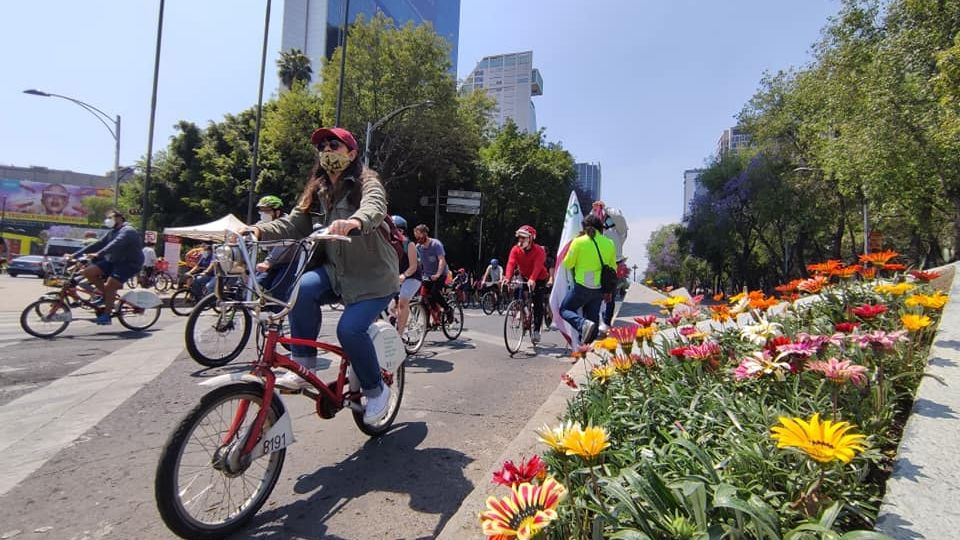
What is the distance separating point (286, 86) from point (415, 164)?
24.7 m

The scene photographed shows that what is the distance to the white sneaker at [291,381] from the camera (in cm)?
237

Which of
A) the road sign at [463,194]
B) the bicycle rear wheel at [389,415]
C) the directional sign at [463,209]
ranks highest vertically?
the road sign at [463,194]

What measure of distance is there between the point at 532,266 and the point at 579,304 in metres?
1.71

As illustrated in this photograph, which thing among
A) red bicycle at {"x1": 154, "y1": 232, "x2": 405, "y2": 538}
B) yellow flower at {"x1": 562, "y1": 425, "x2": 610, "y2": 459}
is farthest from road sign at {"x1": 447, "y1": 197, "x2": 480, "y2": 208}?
yellow flower at {"x1": 562, "y1": 425, "x2": 610, "y2": 459}

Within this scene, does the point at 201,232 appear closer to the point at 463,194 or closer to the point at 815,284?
the point at 815,284

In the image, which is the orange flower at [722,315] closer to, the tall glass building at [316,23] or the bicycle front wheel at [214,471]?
the bicycle front wheel at [214,471]

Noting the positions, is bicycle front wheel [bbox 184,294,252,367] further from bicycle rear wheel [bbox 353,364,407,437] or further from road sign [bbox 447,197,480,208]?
road sign [bbox 447,197,480,208]

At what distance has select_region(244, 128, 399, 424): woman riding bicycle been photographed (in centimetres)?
273

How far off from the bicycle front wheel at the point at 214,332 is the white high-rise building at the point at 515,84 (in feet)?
305

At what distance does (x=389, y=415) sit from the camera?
11.3 ft

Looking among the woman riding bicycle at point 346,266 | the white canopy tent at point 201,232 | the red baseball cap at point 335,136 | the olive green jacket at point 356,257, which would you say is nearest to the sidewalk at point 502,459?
the woman riding bicycle at point 346,266

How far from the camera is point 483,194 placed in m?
31.9

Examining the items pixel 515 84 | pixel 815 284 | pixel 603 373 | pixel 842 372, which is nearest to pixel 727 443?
pixel 842 372

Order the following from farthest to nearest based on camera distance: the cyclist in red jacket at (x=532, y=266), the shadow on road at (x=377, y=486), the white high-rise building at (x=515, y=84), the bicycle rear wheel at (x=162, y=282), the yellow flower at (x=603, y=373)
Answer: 1. the white high-rise building at (x=515, y=84)
2. the bicycle rear wheel at (x=162, y=282)
3. the cyclist in red jacket at (x=532, y=266)
4. the yellow flower at (x=603, y=373)
5. the shadow on road at (x=377, y=486)
